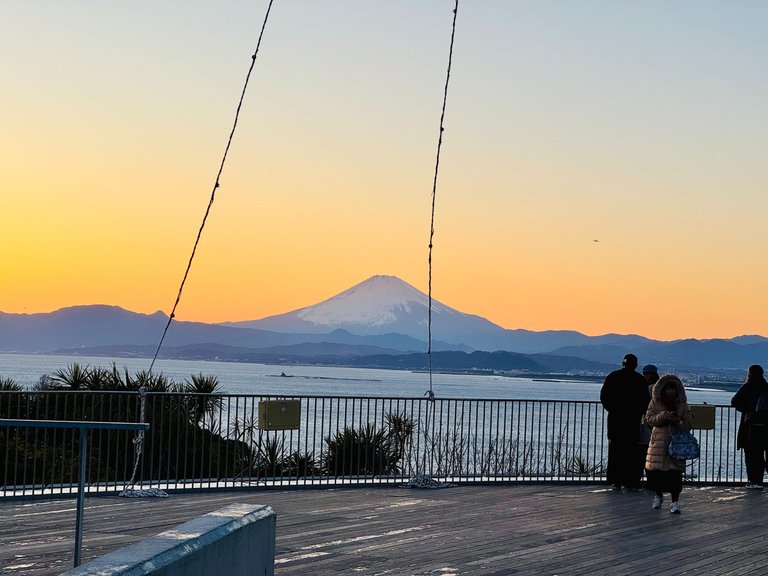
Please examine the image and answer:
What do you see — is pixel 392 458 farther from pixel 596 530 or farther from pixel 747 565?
pixel 747 565

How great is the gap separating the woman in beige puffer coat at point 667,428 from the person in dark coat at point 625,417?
66.0 inches

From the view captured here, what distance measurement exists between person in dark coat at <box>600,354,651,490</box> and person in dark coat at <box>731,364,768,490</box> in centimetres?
185

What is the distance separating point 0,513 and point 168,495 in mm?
2532

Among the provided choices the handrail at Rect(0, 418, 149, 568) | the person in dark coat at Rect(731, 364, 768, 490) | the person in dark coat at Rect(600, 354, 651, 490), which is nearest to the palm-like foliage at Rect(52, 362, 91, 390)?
the person in dark coat at Rect(600, 354, 651, 490)

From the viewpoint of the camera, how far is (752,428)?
17.1 m

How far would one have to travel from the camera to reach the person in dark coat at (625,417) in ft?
51.8

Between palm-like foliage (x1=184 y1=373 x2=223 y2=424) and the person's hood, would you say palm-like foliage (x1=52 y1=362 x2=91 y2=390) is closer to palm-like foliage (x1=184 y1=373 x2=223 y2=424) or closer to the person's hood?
palm-like foliage (x1=184 y1=373 x2=223 y2=424)

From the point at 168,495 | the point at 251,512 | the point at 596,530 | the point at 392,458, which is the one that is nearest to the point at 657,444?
the point at 596,530

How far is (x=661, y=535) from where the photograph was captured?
11.7 metres

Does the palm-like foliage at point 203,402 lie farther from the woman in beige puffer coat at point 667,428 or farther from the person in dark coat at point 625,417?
the woman in beige puffer coat at point 667,428

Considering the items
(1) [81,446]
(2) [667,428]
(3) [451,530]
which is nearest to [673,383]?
(2) [667,428]

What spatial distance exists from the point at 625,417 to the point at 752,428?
2.32 meters

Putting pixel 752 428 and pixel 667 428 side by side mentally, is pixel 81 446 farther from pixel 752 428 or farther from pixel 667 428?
pixel 752 428

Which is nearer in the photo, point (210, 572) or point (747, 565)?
point (210, 572)
